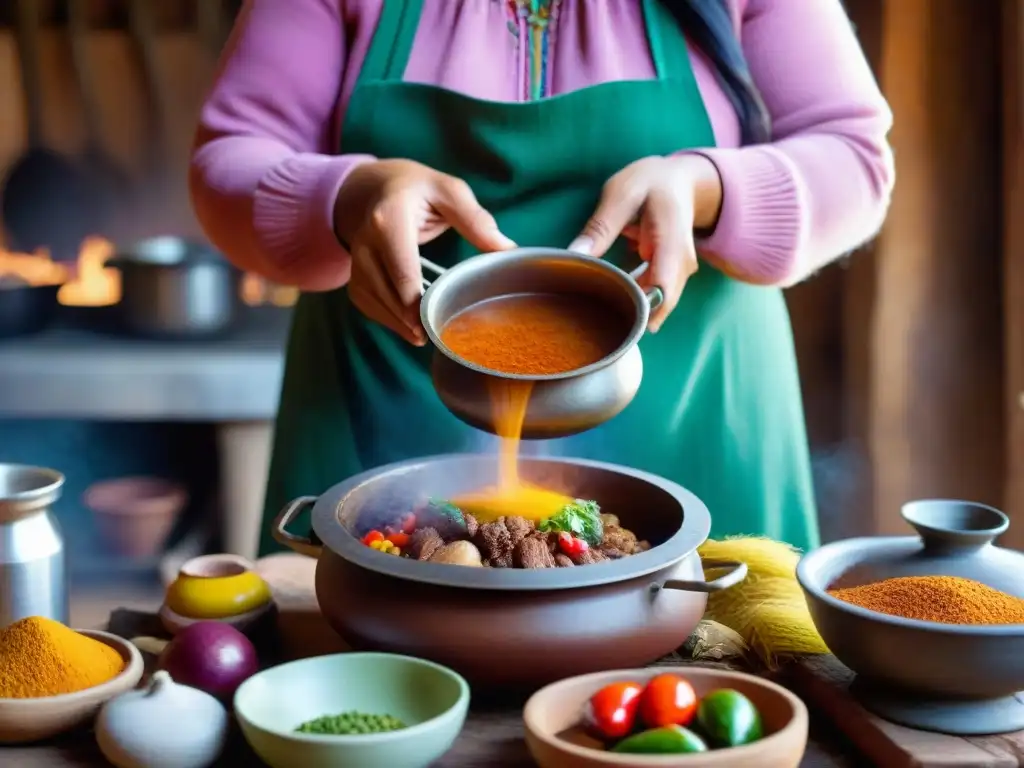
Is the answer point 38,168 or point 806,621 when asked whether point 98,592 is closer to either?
point 38,168

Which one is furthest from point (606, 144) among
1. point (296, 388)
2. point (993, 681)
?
point (993, 681)

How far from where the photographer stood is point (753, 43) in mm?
1592

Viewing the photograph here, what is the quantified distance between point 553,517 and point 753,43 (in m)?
0.78

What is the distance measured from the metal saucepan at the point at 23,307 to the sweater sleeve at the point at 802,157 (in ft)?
6.18

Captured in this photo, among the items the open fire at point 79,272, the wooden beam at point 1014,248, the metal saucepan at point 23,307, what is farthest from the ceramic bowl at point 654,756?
the open fire at point 79,272

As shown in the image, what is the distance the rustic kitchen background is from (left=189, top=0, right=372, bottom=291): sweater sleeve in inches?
43.4

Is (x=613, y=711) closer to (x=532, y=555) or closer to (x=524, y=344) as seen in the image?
(x=532, y=555)

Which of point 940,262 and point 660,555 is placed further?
point 940,262

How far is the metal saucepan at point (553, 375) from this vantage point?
1.13 meters

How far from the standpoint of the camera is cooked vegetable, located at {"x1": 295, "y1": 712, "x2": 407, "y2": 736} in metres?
0.89

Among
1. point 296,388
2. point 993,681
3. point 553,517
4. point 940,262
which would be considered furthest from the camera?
point 940,262

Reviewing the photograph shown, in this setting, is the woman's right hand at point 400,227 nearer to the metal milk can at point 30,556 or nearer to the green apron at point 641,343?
the green apron at point 641,343

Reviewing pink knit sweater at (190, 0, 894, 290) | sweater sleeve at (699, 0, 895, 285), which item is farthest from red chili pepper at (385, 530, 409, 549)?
sweater sleeve at (699, 0, 895, 285)

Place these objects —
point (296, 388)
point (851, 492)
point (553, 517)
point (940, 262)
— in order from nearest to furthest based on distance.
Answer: point (553, 517) → point (296, 388) → point (940, 262) → point (851, 492)
